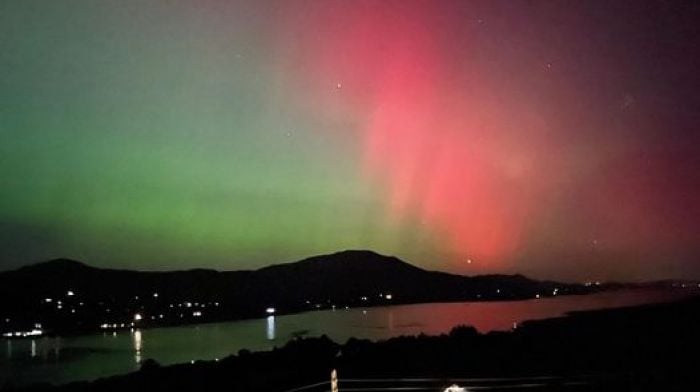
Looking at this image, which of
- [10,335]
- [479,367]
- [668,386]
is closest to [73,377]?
[479,367]

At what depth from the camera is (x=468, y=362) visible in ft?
99.1

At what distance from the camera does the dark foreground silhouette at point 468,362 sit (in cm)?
2142

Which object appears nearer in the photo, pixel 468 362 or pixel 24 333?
pixel 468 362

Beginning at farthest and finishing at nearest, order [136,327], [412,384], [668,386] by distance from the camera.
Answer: [136,327] → [412,384] → [668,386]

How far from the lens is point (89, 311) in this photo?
16312cm

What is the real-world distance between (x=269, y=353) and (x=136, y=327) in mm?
131731

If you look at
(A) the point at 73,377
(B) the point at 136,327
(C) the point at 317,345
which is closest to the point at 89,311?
(B) the point at 136,327

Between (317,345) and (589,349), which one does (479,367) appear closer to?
(589,349)

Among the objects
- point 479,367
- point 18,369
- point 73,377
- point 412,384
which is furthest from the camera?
point 18,369

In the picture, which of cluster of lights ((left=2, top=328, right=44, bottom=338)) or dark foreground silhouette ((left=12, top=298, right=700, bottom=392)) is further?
cluster of lights ((left=2, top=328, right=44, bottom=338))

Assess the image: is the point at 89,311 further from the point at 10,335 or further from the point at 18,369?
the point at 18,369

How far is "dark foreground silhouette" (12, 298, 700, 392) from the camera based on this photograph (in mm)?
21422

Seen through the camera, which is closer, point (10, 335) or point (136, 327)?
point (10, 335)

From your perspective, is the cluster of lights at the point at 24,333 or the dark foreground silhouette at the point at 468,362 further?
the cluster of lights at the point at 24,333
